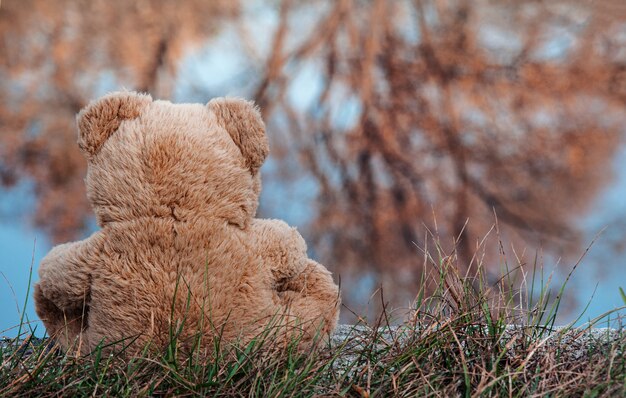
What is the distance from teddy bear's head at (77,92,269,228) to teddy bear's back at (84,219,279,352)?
3cm

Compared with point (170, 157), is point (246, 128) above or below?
above

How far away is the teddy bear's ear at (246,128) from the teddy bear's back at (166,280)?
15 centimetres

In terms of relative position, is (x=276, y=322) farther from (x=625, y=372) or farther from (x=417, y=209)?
(x=417, y=209)

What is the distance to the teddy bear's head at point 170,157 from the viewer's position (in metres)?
1.09

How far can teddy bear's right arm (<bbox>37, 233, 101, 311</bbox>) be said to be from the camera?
1.12 meters

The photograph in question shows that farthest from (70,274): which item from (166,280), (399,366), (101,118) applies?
(399,366)

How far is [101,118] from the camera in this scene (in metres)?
1.14

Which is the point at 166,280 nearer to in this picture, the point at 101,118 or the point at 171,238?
the point at 171,238

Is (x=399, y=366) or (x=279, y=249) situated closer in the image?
(x=399, y=366)

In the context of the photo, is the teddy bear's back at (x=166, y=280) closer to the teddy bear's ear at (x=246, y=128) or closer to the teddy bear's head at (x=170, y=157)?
the teddy bear's head at (x=170, y=157)

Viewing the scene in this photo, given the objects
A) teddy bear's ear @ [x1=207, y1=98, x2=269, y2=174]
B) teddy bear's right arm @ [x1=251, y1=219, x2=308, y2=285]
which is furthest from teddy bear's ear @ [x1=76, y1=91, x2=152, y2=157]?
teddy bear's right arm @ [x1=251, y1=219, x2=308, y2=285]

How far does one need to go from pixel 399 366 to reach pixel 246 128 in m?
0.52

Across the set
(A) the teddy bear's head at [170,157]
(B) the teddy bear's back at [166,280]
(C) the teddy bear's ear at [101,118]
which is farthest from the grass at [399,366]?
(C) the teddy bear's ear at [101,118]

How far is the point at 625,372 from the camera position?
969 mm
